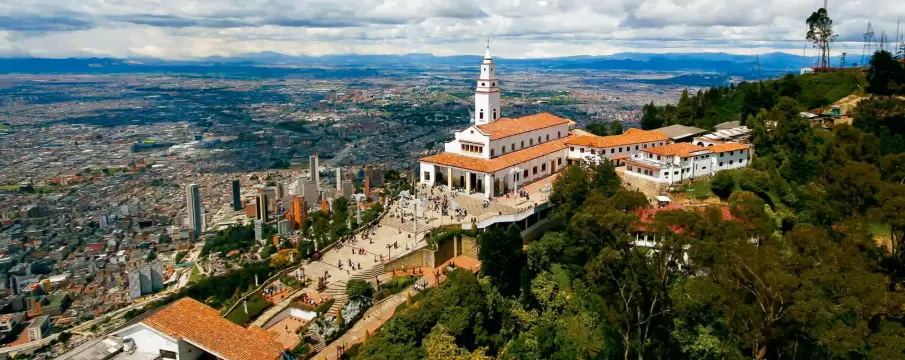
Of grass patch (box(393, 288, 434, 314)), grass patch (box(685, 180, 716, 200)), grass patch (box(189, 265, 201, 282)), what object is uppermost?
grass patch (box(685, 180, 716, 200))

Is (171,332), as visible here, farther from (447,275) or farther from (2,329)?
(2,329)

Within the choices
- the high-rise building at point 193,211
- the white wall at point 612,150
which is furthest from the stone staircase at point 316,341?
the high-rise building at point 193,211

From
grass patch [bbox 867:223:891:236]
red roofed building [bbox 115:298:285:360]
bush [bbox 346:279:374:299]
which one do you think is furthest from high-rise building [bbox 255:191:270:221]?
grass patch [bbox 867:223:891:236]

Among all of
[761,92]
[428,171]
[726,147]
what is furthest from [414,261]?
[761,92]

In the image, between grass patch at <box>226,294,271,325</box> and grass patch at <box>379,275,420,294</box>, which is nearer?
grass patch at <box>226,294,271,325</box>

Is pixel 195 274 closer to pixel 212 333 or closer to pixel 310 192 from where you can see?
pixel 310 192

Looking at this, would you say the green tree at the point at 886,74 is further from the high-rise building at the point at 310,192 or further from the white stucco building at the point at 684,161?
the high-rise building at the point at 310,192

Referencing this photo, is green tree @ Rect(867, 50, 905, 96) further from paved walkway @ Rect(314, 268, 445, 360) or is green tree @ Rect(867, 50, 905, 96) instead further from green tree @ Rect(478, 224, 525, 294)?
paved walkway @ Rect(314, 268, 445, 360)
